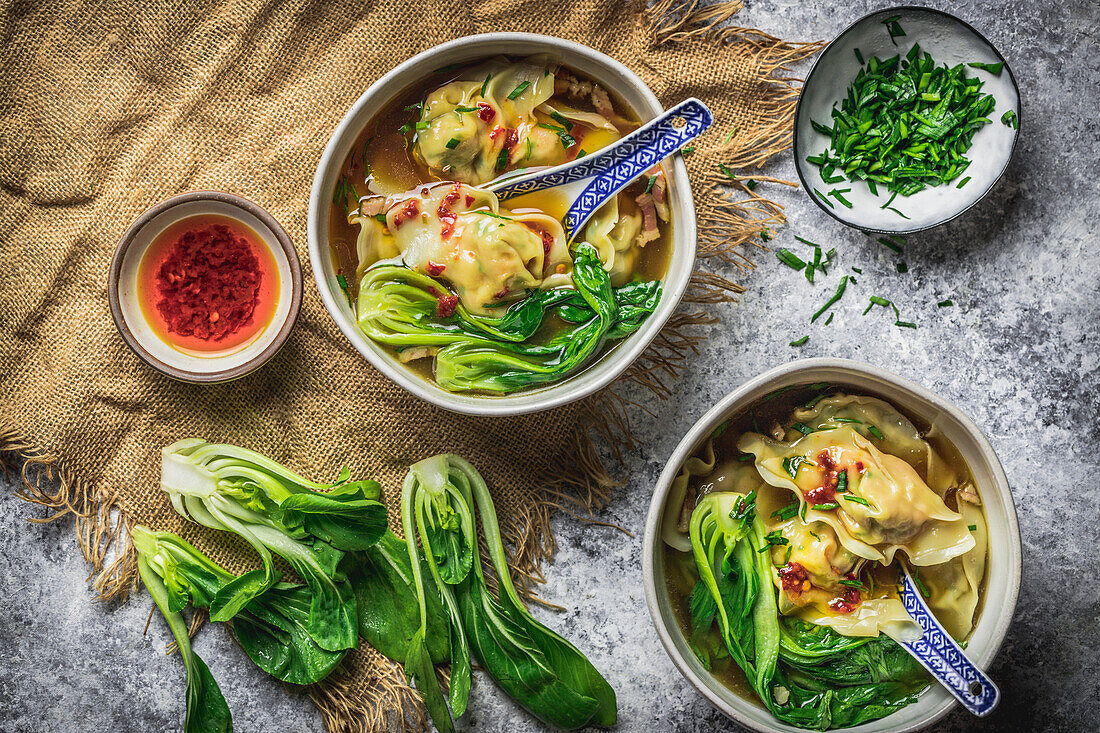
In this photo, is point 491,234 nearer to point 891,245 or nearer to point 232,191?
point 232,191

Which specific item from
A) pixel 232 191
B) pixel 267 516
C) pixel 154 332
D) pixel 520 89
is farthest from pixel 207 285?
pixel 520 89

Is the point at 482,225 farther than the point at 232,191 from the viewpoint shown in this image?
No

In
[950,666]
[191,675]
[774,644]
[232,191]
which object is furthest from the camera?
[232,191]

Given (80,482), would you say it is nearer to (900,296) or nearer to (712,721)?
(712,721)

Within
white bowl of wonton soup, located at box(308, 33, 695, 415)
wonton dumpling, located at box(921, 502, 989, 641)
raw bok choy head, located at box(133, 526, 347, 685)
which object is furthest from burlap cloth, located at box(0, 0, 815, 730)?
wonton dumpling, located at box(921, 502, 989, 641)

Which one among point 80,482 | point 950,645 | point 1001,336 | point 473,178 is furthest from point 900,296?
point 80,482

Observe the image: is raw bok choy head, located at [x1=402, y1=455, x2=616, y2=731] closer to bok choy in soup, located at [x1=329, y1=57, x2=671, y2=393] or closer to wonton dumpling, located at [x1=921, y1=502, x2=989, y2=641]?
bok choy in soup, located at [x1=329, y1=57, x2=671, y2=393]
